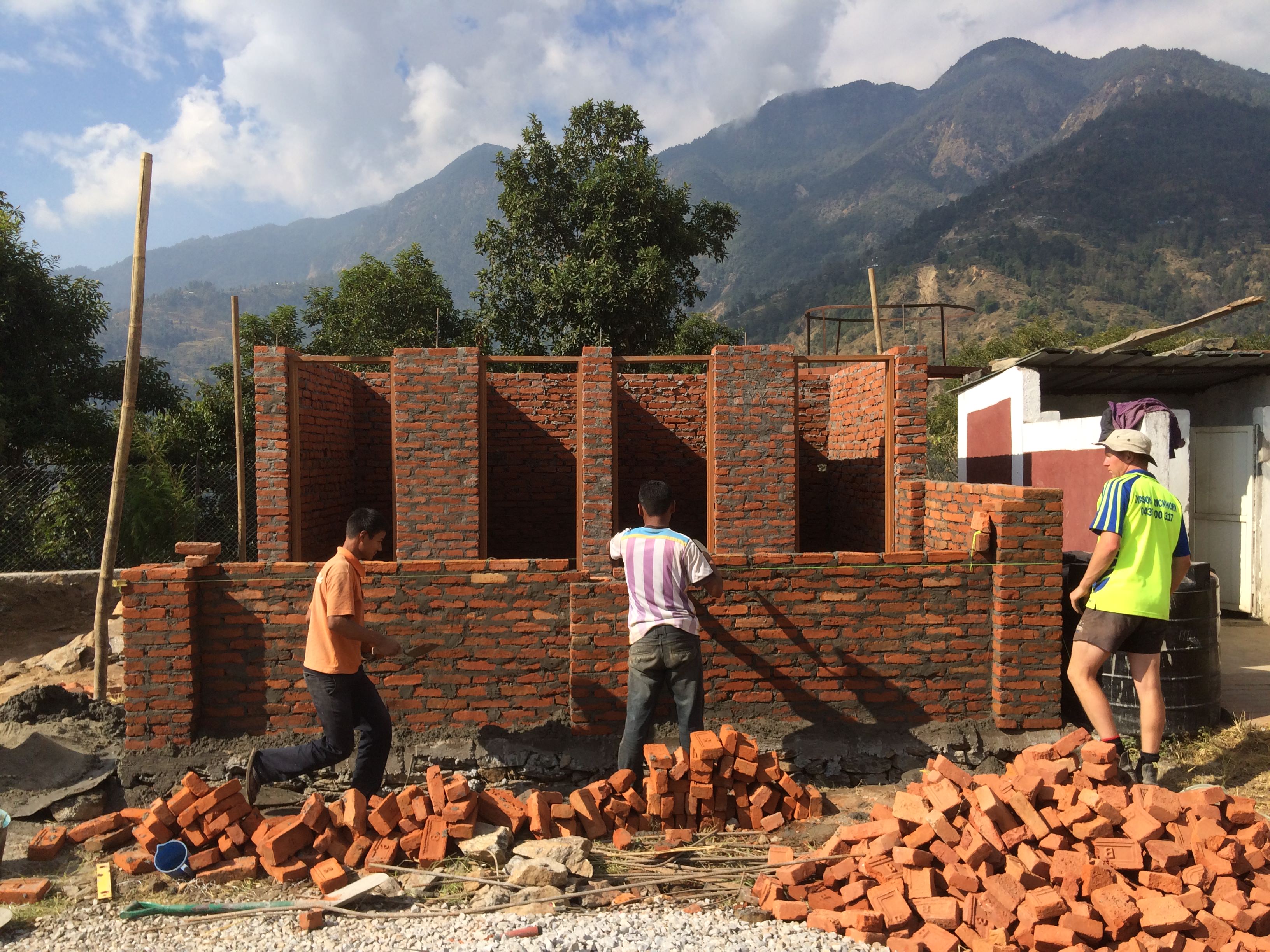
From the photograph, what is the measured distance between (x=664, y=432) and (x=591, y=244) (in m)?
8.18

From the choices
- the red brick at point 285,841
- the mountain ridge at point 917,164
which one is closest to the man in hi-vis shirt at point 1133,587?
the red brick at point 285,841

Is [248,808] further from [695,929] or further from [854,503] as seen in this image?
[854,503]

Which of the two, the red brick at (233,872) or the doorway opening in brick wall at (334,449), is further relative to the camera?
the doorway opening in brick wall at (334,449)

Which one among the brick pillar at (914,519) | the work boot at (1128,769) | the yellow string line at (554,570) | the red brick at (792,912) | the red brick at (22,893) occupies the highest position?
the brick pillar at (914,519)

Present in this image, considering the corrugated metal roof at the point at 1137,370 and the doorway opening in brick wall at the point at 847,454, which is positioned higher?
the corrugated metal roof at the point at 1137,370

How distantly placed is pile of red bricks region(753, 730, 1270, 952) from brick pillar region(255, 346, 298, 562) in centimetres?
467

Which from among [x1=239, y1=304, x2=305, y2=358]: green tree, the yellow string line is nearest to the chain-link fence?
[x1=239, y1=304, x2=305, y2=358]: green tree

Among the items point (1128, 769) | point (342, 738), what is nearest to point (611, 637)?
point (342, 738)

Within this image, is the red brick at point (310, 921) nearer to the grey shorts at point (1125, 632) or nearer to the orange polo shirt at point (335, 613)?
the orange polo shirt at point (335, 613)

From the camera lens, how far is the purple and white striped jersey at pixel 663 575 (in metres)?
4.15

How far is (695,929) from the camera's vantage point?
3.15 m

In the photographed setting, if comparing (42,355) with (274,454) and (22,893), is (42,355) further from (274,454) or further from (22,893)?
(22,893)

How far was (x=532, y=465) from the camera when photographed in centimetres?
918

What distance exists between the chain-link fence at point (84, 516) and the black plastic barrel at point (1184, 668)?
31.3ft
